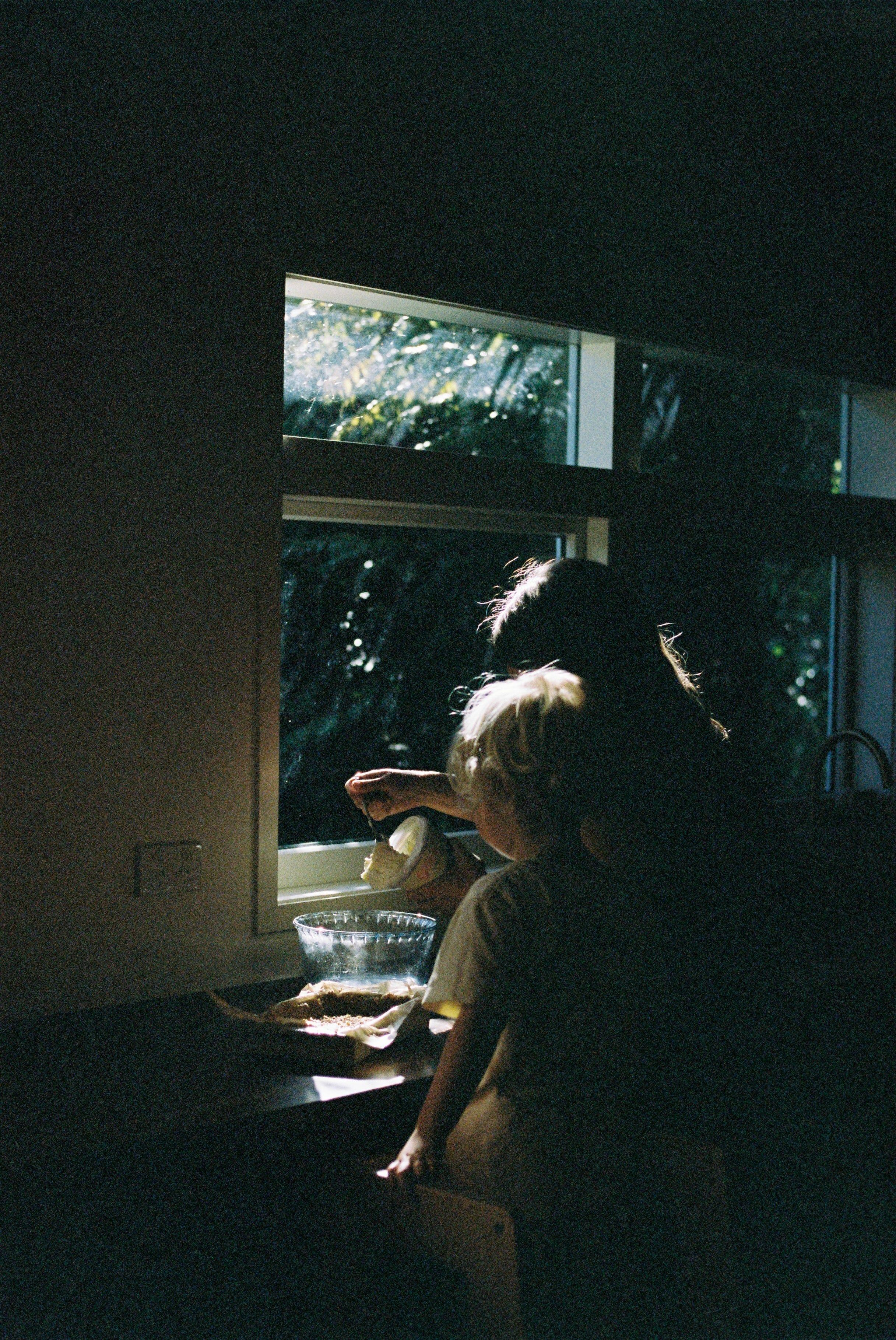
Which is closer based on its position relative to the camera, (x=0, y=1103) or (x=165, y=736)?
(x=0, y=1103)

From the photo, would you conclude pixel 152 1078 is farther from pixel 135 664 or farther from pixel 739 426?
pixel 739 426

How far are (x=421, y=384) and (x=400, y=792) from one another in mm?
830

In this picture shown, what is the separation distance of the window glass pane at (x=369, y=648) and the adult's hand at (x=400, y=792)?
0.22 metres

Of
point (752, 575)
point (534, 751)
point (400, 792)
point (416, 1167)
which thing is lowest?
point (416, 1167)

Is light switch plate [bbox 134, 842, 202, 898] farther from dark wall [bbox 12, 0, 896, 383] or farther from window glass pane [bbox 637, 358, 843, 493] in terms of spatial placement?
window glass pane [bbox 637, 358, 843, 493]

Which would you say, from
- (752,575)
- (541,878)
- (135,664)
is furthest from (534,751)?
(752,575)

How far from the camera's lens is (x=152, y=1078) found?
4.40ft

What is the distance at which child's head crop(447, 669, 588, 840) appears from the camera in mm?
1241

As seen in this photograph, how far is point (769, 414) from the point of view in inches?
111

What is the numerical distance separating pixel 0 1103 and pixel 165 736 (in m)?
0.59

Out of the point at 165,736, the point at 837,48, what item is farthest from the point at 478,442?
the point at 837,48

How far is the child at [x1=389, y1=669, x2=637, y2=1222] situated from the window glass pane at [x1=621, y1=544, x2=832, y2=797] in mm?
1297

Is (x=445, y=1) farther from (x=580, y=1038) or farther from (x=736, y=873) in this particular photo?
(x=580, y=1038)

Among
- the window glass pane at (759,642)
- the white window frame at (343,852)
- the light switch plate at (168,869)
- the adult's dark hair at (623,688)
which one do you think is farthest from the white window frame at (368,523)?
the adult's dark hair at (623,688)
